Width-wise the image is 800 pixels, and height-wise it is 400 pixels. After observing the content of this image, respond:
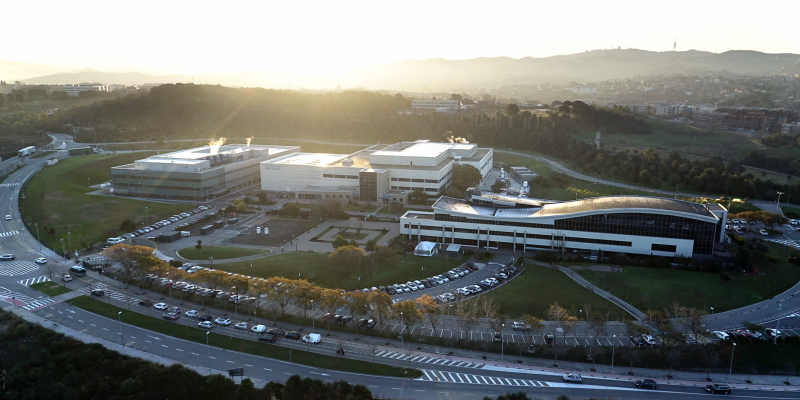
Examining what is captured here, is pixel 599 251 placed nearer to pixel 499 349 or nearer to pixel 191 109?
pixel 499 349

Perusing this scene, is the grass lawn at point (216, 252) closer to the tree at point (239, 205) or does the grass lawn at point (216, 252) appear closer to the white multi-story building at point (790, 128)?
the tree at point (239, 205)

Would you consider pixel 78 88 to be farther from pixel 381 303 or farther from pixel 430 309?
pixel 430 309

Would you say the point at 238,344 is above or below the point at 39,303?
below

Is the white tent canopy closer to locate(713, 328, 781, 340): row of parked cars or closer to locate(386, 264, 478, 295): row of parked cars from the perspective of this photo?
locate(386, 264, 478, 295): row of parked cars

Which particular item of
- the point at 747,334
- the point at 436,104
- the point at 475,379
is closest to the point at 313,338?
the point at 475,379

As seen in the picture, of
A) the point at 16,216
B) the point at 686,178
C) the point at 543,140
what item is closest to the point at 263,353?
the point at 16,216

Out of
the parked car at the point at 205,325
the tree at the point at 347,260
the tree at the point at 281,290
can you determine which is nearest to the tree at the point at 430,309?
the tree at the point at 281,290
